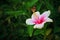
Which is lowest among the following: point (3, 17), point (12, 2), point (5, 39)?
point (5, 39)

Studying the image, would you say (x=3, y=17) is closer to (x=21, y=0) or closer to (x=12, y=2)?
(x=12, y=2)

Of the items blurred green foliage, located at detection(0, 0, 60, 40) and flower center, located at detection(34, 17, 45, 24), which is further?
blurred green foliage, located at detection(0, 0, 60, 40)

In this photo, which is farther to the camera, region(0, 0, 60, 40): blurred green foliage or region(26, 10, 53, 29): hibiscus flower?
region(0, 0, 60, 40): blurred green foliage

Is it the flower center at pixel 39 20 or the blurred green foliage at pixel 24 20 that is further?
the blurred green foliage at pixel 24 20

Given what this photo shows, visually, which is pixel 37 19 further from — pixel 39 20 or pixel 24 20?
pixel 24 20

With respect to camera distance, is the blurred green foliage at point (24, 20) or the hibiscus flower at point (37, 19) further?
the blurred green foliage at point (24, 20)

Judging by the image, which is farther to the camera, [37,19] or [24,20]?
[24,20]

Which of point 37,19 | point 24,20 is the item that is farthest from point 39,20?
point 24,20

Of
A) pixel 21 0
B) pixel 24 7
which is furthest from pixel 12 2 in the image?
pixel 24 7
